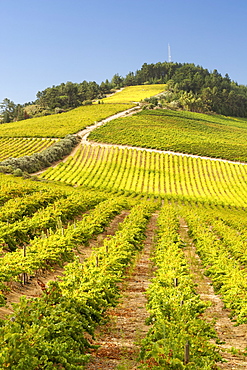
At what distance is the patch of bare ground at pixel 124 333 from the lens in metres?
9.86

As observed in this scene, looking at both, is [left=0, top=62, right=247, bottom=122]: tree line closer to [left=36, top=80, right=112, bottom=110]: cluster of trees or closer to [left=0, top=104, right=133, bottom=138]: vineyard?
[left=36, top=80, right=112, bottom=110]: cluster of trees

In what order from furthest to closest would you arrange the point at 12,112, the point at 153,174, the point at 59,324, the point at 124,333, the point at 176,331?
the point at 12,112, the point at 153,174, the point at 124,333, the point at 176,331, the point at 59,324

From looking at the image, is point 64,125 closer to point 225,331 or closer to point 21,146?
point 21,146

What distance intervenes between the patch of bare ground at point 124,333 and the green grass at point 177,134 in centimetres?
7409

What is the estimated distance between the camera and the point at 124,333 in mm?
11867

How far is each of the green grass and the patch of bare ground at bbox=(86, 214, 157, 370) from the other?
7409 centimetres

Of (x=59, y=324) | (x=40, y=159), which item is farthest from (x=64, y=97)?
(x=59, y=324)

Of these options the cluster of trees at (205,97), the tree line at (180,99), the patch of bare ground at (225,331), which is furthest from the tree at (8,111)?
the patch of bare ground at (225,331)

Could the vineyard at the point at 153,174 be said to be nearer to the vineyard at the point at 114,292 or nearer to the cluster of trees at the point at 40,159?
the cluster of trees at the point at 40,159

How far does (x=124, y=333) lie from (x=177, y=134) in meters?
96.9

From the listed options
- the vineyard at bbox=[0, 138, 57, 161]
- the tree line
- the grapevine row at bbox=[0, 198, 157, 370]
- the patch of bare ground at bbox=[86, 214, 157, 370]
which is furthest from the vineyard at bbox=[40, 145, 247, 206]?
the tree line

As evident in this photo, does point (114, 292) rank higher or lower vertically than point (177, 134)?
lower

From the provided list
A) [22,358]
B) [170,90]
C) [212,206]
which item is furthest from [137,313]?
[170,90]

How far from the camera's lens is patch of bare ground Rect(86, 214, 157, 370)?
9859mm
